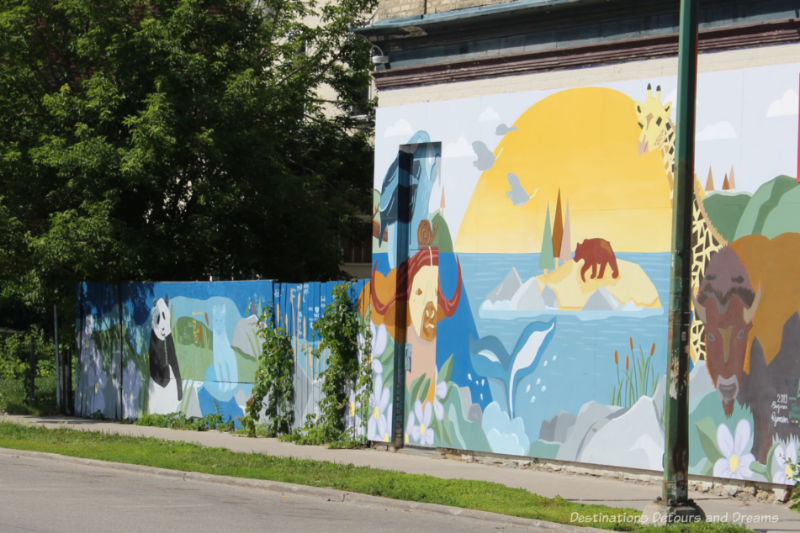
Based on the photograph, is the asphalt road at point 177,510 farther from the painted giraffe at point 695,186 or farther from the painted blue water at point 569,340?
the painted giraffe at point 695,186

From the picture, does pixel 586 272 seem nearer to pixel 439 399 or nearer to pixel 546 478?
pixel 546 478

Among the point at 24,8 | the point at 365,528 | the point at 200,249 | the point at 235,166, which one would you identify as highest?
the point at 24,8

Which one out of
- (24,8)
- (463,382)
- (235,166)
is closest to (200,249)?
(235,166)

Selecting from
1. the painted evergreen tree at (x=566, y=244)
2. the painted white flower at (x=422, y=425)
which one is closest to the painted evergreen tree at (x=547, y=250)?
the painted evergreen tree at (x=566, y=244)

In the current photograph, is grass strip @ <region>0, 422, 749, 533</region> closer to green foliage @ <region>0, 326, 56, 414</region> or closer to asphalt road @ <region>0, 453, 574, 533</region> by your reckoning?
asphalt road @ <region>0, 453, 574, 533</region>

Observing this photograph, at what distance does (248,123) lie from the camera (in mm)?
23641

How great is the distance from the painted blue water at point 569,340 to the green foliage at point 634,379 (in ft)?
0.15

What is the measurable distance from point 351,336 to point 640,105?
234 inches

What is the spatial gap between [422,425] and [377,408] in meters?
0.88

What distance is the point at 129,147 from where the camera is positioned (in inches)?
787

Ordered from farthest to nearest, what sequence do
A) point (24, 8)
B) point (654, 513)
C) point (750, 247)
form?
point (24, 8)
point (750, 247)
point (654, 513)

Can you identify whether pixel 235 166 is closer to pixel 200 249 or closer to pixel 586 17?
pixel 200 249

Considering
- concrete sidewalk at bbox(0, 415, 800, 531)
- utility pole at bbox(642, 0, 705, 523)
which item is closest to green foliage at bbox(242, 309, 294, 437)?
concrete sidewalk at bbox(0, 415, 800, 531)

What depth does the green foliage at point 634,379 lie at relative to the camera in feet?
42.0
